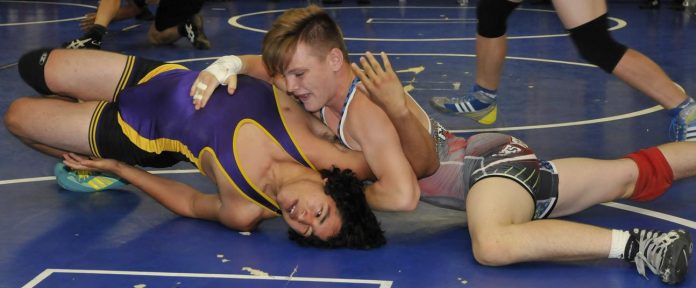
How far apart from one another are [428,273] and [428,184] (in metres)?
0.51

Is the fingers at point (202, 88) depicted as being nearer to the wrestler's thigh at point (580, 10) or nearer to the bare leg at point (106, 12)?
the wrestler's thigh at point (580, 10)

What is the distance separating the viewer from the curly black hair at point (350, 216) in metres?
3.31

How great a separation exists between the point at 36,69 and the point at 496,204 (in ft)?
6.35

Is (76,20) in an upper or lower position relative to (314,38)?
lower

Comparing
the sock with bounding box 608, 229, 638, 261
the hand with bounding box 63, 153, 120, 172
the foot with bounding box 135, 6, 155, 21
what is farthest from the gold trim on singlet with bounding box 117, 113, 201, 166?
the foot with bounding box 135, 6, 155, 21

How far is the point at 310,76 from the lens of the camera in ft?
11.4

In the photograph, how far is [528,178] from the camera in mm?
3479

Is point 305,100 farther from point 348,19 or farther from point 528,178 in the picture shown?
point 348,19

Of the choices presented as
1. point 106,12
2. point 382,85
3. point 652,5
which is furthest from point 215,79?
point 652,5

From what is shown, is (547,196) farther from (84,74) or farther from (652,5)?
(652,5)

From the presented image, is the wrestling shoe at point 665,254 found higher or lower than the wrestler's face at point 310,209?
lower

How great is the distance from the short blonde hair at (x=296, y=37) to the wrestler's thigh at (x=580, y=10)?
1052 millimetres

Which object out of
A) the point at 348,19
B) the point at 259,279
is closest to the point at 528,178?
the point at 259,279

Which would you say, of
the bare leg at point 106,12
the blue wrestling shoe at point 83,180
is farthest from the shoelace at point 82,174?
the bare leg at point 106,12
